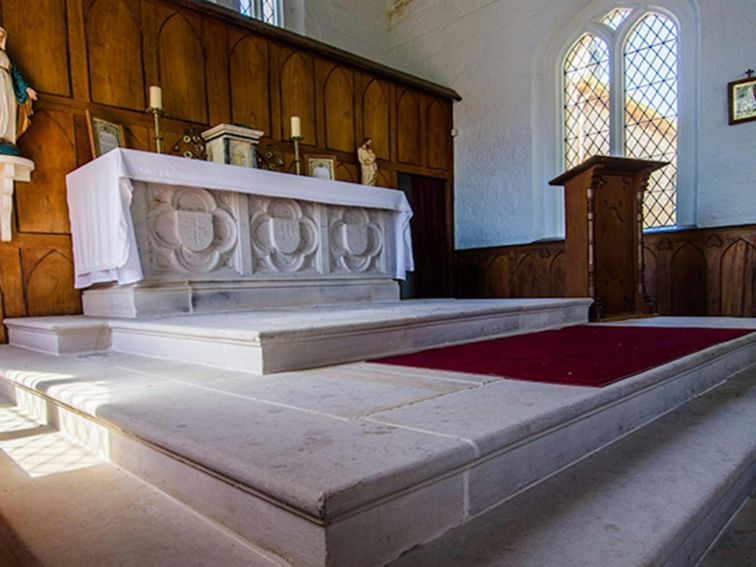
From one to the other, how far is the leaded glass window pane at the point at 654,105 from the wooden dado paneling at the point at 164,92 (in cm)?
229

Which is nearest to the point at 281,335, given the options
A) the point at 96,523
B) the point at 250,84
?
the point at 96,523

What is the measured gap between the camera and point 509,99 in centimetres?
605

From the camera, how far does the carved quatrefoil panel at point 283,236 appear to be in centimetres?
344

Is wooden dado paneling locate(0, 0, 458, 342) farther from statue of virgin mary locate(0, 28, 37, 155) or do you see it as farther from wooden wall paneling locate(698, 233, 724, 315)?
wooden wall paneling locate(698, 233, 724, 315)

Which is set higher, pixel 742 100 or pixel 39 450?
pixel 742 100

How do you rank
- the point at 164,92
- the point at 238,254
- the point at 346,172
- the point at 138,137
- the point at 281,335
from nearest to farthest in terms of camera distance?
the point at 281,335 → the point at 238,254 → the point at 138,137 → the point at 164,92 → the point at 346,172

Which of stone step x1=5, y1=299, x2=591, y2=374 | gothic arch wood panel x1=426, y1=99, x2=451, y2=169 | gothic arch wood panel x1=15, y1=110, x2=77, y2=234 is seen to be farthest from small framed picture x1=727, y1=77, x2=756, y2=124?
gothic arch wood panel x1=15, y1=110, x2=77, y2=234

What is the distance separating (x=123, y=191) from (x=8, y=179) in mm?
960

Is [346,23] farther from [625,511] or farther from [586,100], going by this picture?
[625,511]

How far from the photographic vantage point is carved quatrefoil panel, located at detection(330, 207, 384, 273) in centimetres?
391

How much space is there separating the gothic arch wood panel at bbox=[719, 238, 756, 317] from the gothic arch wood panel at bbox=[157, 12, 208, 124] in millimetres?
4708

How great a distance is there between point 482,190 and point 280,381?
515 centimetres

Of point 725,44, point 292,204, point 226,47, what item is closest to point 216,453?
point 292,204

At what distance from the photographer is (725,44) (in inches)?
175
